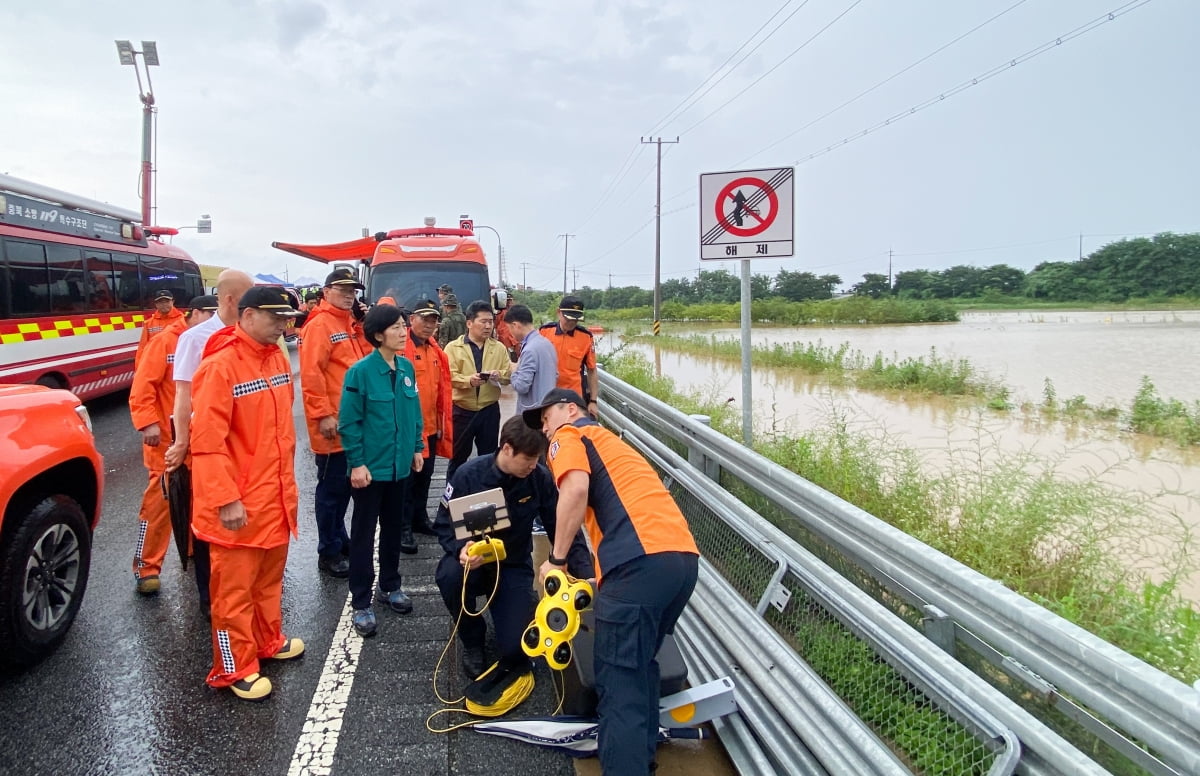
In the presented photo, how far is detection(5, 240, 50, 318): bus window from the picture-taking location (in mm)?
8000

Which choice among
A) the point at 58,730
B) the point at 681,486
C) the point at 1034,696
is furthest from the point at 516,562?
the point at 1034,696

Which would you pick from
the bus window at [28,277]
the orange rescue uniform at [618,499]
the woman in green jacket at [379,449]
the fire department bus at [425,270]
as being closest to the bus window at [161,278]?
the bus window at [28,277]

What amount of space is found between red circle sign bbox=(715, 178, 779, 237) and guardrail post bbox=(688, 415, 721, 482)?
137 cm

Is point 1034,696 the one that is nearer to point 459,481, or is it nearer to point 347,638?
point 459,481

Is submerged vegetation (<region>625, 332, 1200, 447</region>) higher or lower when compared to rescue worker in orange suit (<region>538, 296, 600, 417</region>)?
lower

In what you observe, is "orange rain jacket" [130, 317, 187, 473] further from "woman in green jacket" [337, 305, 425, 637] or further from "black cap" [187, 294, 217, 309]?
"woman in green jacket" [337, 305, 425, 637]

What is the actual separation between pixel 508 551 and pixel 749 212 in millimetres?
2888

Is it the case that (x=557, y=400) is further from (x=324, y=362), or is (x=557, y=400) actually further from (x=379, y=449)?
(x=324, y=362)

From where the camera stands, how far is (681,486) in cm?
462

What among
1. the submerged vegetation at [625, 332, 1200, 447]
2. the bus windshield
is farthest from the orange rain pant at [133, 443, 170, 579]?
the submerged vegetation at [625, 332, 1200, 447]

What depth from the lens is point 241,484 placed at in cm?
309

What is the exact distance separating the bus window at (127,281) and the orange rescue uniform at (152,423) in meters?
7.92

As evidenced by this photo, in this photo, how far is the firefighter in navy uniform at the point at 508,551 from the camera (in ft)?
10.3

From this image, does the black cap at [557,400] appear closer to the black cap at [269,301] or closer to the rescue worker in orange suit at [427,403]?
the black cap at [269,301]
